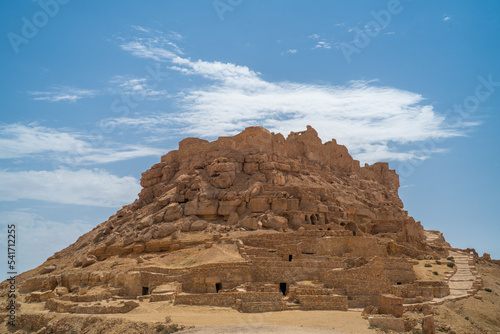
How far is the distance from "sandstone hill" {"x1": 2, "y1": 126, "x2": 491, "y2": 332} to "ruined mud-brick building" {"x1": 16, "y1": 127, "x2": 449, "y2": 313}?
0.24 feet

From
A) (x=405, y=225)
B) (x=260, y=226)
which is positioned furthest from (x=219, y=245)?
(x=405, y=225)

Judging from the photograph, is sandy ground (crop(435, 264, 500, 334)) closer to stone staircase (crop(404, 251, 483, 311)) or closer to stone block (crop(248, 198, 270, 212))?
stone staircase (crop(404, 251, 483, 311))

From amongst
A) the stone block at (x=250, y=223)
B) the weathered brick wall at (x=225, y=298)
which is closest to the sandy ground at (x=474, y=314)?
the weathered brick wall at (x=225, y=298)

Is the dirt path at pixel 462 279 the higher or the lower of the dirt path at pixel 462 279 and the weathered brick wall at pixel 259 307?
the higher

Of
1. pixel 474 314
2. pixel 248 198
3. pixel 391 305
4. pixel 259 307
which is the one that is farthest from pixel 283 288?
pixel 248 198

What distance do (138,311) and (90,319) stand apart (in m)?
2.13

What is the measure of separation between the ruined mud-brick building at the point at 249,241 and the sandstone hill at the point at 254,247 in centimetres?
7

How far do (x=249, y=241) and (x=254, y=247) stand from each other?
2.79 ft

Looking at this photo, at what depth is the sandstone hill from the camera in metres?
26.7

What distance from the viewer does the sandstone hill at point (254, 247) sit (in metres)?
26.7

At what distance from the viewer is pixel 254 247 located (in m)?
31.7

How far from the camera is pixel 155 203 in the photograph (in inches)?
1594

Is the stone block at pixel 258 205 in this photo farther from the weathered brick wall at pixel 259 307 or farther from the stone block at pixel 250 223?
the weathered brick wall at pixel 259 307

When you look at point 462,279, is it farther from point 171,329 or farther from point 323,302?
point 171,329
